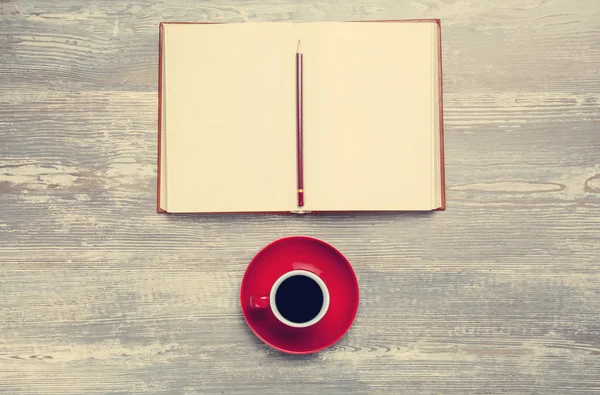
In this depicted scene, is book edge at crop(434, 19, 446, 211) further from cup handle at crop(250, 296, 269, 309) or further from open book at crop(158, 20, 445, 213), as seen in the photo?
cup handle at crop(250, 296, 269, 309)

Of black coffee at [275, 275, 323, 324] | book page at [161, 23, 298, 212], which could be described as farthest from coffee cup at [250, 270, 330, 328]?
book page at [161, 23, 298, 212]

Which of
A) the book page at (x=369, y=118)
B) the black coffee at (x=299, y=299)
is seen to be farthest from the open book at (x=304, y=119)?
the black coffee at (x=299, y=299)

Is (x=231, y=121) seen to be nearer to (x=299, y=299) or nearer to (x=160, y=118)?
(x=160, y=118)

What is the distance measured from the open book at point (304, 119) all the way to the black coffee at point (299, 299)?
0.10 m

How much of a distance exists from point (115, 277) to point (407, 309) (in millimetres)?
404

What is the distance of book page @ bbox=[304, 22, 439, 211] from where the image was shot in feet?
2.15

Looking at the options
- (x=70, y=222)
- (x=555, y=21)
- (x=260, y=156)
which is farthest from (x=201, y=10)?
(x=555, y=21)

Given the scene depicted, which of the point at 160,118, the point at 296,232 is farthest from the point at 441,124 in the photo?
the point at 160,118

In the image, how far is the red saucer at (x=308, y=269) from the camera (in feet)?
2.10

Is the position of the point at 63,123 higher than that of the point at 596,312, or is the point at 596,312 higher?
the point at 63,123

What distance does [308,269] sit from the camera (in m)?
0.64

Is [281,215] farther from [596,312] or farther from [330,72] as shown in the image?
[596,312]

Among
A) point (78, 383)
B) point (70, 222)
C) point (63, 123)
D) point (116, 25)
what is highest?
point (116, 25)

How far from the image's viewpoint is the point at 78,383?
667mm
